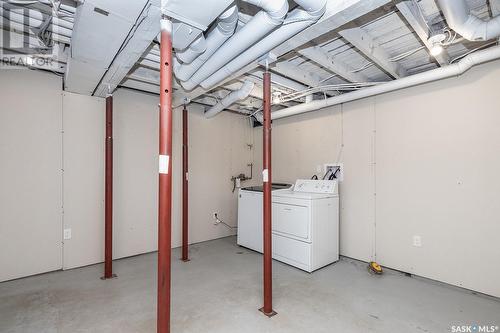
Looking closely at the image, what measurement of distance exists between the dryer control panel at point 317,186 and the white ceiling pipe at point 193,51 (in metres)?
2.35

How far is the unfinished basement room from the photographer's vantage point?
70.0 inches

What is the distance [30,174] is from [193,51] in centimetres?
242

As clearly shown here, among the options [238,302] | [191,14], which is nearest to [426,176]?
[238,302]

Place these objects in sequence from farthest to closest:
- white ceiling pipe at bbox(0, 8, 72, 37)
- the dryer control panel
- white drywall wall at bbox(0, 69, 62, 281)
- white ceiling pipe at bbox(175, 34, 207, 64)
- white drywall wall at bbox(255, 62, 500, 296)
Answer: the dryer control panel, white drywall wall at bbox(0, 69, 62, 281), white drywall wall at bbox(255, 62, 500, 296), white ceiling pipe at bbox(175, 34, 207, 64), white ceiling pipe at bbox(0, 8, 72, 37)

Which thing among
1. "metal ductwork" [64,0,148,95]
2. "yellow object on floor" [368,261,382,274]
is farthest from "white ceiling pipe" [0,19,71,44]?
"yellow object on floor" [368,261,382,274]

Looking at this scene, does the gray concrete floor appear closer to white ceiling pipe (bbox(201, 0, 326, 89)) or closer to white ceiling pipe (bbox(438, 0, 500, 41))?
white ceiling pipe (bbox(201, 0, 326, 89))

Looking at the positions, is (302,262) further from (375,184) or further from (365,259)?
(375,184)

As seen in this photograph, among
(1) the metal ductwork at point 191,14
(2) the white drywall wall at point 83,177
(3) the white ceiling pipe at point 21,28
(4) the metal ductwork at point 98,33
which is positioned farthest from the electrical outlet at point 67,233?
(1) the metal ductwork at point 191,14

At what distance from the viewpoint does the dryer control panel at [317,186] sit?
11.2 ft

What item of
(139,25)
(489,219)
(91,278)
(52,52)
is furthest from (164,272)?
(489,219)

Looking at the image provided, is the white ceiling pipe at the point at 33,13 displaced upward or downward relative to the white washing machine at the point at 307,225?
upward

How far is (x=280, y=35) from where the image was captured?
1743mm

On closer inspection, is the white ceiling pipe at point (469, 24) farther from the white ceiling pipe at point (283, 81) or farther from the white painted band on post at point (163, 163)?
the white painted band on post at point (163, 163)

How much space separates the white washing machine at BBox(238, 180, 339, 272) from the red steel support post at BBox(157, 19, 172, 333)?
1.93 metres
